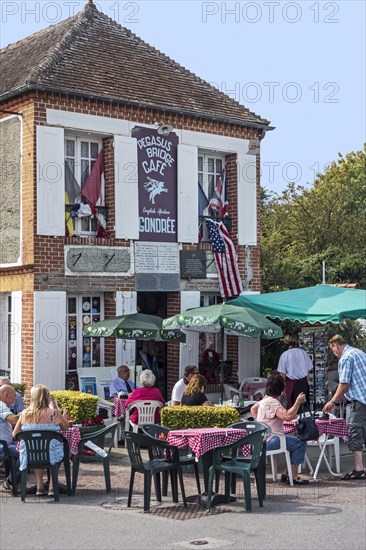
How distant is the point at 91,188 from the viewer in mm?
17297

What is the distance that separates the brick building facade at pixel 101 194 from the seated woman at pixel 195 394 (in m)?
4.20

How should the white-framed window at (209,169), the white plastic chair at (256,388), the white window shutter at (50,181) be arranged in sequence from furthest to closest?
1. the white-framed window at (209,169)
2. the white plastic chair at (256,388)
3. the white window shutter at (50,181)

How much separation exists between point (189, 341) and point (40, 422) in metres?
8.23

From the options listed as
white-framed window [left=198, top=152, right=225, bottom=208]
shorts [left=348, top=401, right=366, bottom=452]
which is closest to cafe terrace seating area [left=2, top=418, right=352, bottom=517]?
shorts [left=348, top=401, right=366, bottom=452]

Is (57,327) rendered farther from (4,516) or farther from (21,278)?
(4,516)

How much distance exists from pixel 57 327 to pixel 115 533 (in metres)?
8.00

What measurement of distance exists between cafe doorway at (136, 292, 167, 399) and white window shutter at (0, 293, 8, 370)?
2844 millimetres

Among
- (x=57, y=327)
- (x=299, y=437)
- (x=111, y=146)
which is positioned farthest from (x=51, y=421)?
(x=111, y=146)

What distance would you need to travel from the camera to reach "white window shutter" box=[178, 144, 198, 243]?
18.5 meters

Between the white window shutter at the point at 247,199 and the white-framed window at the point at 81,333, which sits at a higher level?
the white window shutter at the point at 247,199

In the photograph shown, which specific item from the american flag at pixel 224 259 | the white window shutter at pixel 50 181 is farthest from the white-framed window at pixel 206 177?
the white window shutter at pixel 50 181

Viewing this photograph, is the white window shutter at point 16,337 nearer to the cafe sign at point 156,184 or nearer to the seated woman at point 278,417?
the cafe sign at point 156,184

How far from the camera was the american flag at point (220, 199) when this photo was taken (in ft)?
63.7

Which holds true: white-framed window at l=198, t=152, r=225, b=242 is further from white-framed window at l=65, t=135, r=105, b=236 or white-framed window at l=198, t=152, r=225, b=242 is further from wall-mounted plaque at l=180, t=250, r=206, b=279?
white-framed window at l=65, t=135, r=105, b=236
